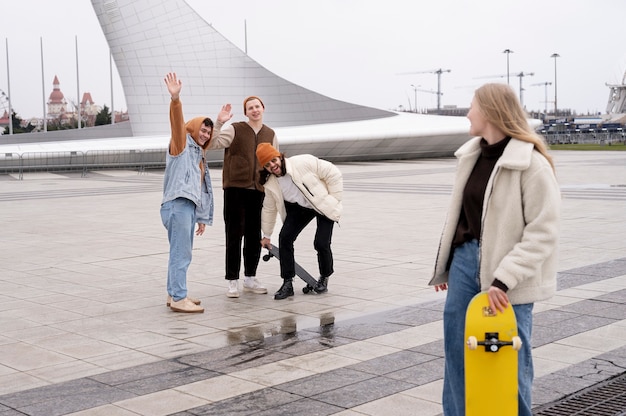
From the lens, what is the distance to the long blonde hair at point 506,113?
3.15 m

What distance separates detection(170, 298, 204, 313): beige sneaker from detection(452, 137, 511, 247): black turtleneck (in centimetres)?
334

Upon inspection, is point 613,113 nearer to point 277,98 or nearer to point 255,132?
point 277,98

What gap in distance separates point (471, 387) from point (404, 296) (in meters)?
3.72

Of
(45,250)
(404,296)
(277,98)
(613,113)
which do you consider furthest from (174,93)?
(613,113)

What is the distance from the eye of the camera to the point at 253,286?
278 inches

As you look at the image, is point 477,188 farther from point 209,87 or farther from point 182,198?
point 209,87

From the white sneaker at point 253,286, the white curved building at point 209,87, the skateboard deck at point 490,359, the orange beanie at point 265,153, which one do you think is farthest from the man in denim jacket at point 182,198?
the white curved building at point 209,87

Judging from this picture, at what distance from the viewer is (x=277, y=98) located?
31.3 m

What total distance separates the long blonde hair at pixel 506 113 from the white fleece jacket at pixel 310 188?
3.43 meters

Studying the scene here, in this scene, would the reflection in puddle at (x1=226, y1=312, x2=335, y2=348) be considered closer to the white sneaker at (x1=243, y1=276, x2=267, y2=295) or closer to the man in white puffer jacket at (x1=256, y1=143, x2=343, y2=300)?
the man in white puffer jacket at (x1=256, y1=143, x2=343, y2=300)

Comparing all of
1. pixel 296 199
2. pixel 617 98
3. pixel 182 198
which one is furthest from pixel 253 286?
pixel 617 98

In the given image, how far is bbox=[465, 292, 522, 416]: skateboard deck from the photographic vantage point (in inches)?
116

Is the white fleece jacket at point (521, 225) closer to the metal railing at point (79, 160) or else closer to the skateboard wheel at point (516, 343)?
the skateboard wheel at point (516, 343)

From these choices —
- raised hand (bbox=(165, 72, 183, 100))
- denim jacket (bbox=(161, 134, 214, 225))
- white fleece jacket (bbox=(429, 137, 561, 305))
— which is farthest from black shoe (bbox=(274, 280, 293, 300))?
white fleece jacket (bbox=(429, 137, 561, 305))
